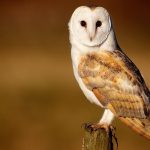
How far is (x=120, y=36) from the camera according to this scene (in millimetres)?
15273

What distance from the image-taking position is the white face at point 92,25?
6.62 metres

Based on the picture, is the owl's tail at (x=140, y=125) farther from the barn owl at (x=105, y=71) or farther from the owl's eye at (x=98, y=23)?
the owl's eye at (x=98, y=23)

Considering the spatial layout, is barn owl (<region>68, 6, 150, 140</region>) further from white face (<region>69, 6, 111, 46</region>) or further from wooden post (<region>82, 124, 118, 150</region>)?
wooden post (<region>82, 124, 118, 150</region>)

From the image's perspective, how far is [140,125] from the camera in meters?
6.48

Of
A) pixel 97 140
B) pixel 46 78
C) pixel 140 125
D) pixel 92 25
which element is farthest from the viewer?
pixel 46 78

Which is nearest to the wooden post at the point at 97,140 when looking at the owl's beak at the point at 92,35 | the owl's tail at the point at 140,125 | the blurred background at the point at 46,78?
the owl's tail at the point at 140,125

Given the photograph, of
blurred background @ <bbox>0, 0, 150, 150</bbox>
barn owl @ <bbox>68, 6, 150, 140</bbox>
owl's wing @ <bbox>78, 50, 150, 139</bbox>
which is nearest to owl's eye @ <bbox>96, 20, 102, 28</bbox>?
barn owl @ <bbox>68, 6, 150, 140</bbox>

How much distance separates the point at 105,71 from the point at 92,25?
287 millimetres

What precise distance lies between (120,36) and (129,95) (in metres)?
8.66

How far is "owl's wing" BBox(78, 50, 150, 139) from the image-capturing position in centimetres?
657

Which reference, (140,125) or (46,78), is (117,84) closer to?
(140,125)

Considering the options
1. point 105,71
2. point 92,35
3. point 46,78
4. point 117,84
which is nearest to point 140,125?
point 117,84

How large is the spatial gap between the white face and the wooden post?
0.62m

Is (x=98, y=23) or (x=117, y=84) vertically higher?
(x=98, y=23)
